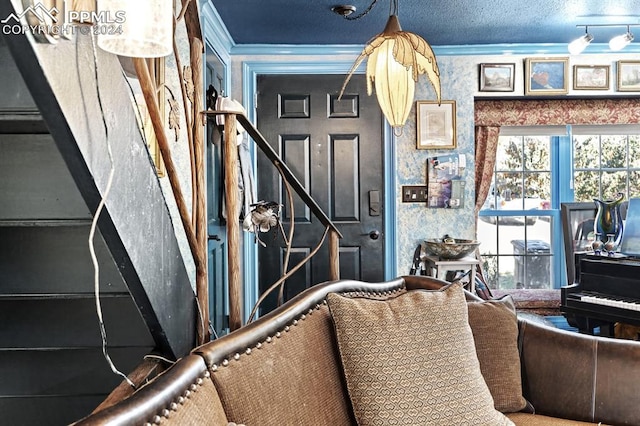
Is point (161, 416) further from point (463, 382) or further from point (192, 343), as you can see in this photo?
point (463, 382)

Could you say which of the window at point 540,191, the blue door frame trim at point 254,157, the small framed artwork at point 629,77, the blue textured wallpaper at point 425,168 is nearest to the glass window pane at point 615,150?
the window at point 540,191

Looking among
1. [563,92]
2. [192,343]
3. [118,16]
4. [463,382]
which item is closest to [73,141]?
[118,16]

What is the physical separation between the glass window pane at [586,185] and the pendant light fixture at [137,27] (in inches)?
173

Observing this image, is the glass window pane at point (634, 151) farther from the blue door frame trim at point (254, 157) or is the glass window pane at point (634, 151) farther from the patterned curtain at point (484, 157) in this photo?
the blue door frame trim at point (254, 157)

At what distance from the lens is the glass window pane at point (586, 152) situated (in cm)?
450

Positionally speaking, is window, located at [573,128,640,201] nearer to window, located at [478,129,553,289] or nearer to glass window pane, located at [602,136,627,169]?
glass window pane, located at [602,136,627,169]

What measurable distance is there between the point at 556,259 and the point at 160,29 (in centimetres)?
438

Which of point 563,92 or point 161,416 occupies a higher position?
point 563,92

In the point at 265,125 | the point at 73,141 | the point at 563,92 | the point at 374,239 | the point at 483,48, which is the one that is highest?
the point at 483,48

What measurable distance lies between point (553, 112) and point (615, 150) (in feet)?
2.37

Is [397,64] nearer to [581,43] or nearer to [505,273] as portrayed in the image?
[581,43]

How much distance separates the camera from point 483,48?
4094 mm

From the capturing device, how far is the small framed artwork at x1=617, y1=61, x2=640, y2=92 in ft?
13.6

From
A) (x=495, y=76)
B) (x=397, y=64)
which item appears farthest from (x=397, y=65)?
(x=495, y=76)
